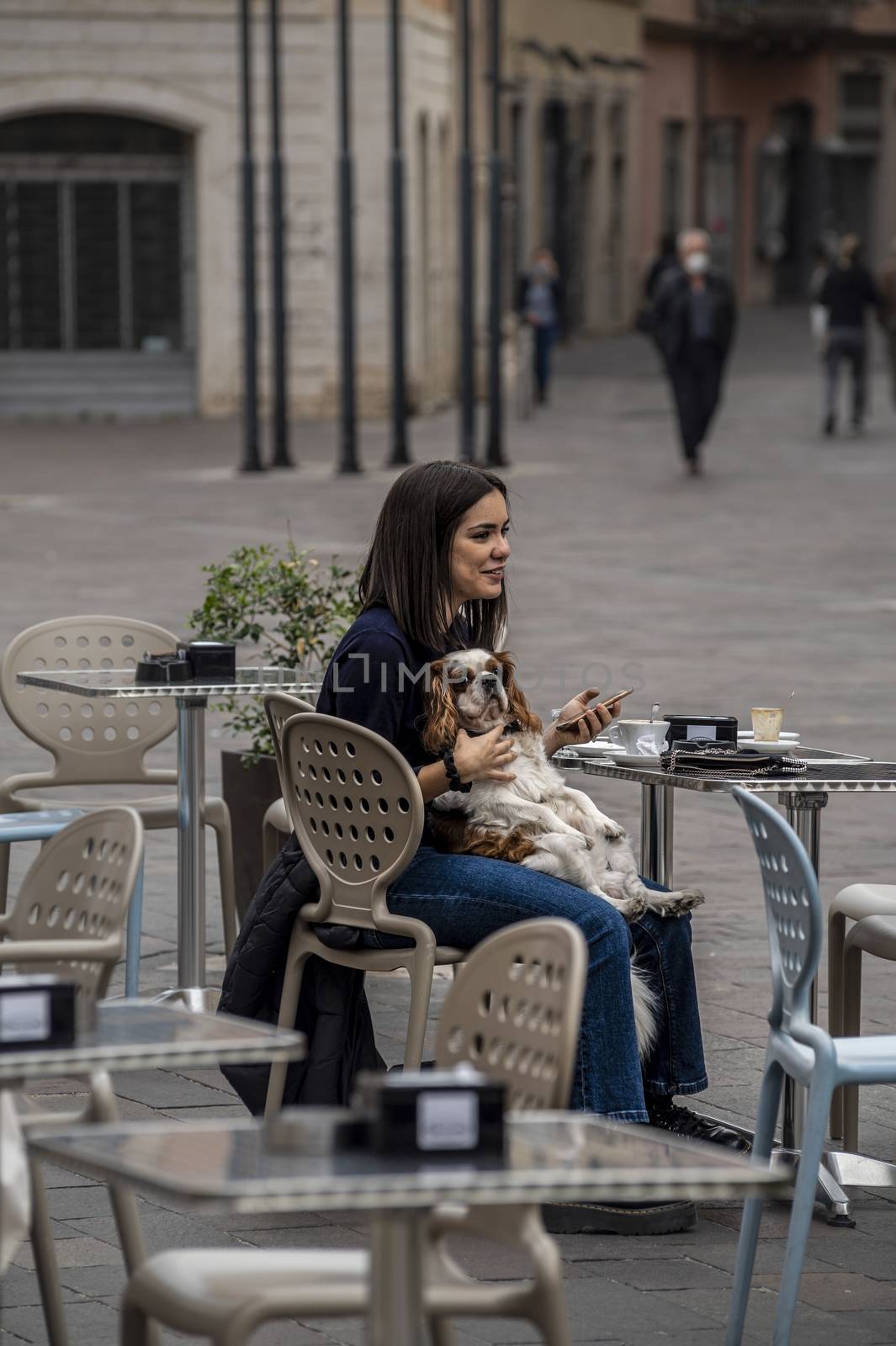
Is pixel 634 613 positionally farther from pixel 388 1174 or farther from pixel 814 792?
pixel 388 1174

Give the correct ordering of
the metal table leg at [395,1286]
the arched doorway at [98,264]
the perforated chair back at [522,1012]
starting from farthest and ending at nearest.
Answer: the arched doorway at [98,264], the perforated chair back at [522,1012], the metal table leg at [395,1286]

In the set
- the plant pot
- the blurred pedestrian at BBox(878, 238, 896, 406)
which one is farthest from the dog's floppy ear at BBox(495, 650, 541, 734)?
the blurred pedestrian at BBox(878, 238, 896, 406)

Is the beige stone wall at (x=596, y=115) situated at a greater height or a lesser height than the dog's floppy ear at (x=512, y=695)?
greater

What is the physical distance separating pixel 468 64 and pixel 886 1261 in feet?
63.3

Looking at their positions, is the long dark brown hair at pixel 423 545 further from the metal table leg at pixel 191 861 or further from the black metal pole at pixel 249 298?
the black metal pole at pixel 249 298

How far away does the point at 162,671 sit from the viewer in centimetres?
635

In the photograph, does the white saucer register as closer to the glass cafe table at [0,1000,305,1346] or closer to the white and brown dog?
the white and brown dog

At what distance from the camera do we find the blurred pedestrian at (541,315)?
31375 millimetres

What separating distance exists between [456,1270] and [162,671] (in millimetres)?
3175

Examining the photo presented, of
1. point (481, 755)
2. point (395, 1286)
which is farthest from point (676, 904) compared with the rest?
point (395, 1286)

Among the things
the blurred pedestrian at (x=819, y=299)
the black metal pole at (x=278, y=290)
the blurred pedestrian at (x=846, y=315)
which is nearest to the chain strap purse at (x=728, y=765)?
the black metal pole at (x=278, y=290)

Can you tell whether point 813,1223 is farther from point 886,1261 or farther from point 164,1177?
point 164,1177

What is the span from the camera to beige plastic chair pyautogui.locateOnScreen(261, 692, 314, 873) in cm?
535

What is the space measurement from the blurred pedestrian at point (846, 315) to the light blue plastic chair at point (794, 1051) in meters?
22.5
